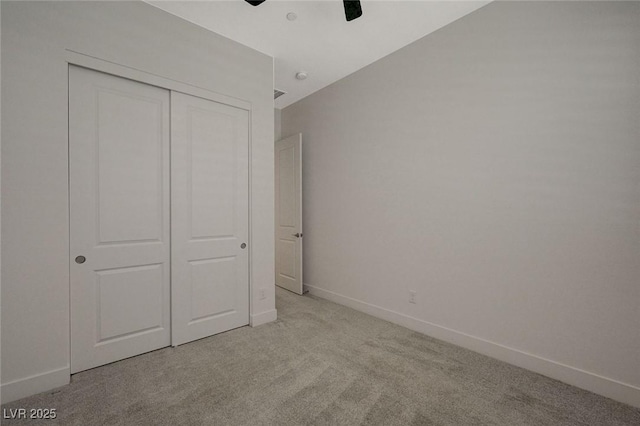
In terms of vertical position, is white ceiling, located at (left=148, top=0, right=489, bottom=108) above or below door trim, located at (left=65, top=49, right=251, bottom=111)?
above

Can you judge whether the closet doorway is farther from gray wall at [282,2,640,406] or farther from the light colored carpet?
gray wall at [282,2,640,406]

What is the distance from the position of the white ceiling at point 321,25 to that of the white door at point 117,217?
85 centimetres

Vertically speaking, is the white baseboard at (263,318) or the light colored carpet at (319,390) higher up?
the white baseboard at (263,318)

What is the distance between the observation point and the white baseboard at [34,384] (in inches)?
67.4

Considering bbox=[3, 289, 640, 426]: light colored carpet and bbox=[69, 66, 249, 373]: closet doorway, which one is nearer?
bbox=[3, 289, 640, 426]: light colored carpet

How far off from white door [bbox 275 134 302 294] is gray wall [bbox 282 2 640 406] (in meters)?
1.00

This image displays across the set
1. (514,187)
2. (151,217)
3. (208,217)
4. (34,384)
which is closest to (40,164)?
(151,217)

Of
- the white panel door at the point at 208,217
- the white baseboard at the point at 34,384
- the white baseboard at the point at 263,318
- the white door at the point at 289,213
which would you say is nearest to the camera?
the white baseboard at the point at 34,384

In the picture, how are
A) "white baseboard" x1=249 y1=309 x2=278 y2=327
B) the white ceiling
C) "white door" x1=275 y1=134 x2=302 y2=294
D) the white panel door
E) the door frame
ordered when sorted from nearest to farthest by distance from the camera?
the door frame < the white ceiling < the white panel door < "white baseboard" x1=249 y1=309 x2=278 y2=327 < "white door" x1=275 y1=134 x2=302 y2=294

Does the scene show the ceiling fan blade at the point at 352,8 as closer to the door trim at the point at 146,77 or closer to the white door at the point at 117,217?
the door trim at the point at 146,77

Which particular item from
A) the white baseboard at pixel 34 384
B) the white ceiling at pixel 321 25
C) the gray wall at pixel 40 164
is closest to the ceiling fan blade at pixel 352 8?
the white ceiling at pixel 321 25

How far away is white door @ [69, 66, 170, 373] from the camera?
6.54 feet

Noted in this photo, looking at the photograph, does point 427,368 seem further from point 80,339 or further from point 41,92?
point 41,92

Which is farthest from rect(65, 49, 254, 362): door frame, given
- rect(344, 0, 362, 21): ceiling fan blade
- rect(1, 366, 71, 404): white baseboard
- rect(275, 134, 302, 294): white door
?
rect(344, 0, 362, 21): ceiling fan blade
